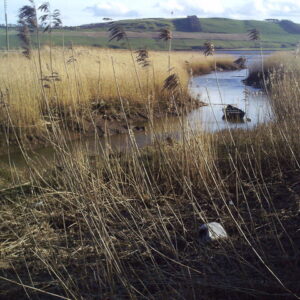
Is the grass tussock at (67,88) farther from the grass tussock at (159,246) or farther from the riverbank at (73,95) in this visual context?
the grass tussock at (159,246)

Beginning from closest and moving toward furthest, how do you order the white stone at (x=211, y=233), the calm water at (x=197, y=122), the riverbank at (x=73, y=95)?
the white stone at (x=211, y=233) → the calm water at (x=197, y=122) → the riverbank at (x=73, y=95)

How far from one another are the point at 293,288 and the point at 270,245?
0.52 m

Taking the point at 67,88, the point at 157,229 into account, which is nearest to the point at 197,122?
the point at 157,229

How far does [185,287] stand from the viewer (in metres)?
2.38

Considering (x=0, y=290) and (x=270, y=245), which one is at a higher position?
(x=270, y=245)

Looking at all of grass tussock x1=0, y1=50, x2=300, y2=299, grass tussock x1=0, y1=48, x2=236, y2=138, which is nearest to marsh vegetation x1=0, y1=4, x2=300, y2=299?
grass tussock x1=0, y1=50, x2=300, y2=299

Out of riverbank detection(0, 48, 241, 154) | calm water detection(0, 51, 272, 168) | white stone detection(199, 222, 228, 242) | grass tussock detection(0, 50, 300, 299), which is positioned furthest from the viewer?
riverbank detection(0, 48, 241, 154)

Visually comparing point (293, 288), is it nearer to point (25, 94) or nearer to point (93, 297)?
point (93, 297)

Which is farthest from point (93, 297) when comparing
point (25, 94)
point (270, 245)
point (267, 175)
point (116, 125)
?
point (116, 125)

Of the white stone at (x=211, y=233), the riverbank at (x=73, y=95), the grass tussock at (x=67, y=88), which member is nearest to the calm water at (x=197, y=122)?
the riverbank at (x=73, y=95)

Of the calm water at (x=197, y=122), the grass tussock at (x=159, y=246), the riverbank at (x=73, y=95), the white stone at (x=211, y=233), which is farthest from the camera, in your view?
the riverbank at (x=73, y=95)

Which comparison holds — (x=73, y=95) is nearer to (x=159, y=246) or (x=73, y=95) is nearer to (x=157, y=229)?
(x=157, y=229)

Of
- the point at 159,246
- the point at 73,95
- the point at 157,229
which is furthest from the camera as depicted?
the point at 73,95

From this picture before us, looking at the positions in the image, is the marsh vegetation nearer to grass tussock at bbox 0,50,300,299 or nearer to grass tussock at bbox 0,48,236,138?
grass tussock at bbox 0,50,300,299
